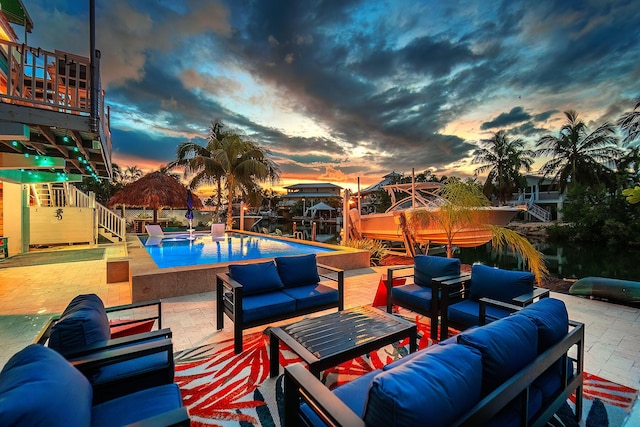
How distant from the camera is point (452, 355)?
123 cm

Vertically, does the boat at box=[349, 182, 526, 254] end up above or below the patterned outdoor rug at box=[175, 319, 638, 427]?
above

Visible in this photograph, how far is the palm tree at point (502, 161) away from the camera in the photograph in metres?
26.8

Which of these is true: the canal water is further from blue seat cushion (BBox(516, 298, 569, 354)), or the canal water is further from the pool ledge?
the pool ledge

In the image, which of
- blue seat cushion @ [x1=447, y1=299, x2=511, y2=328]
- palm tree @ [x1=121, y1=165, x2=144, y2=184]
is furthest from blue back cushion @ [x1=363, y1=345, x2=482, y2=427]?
palm tree @ [x1=121, y1=165, x2=144, y2=184]

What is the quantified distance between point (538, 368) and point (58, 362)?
91.5 inches

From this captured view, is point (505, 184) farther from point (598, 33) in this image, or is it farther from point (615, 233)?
point (598, 33)

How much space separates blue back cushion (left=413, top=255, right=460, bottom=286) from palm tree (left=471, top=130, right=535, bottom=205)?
27.8m

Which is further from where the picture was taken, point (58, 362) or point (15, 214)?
point (15, 214)

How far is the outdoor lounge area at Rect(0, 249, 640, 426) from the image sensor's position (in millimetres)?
3016

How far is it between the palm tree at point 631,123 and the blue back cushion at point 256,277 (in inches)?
715

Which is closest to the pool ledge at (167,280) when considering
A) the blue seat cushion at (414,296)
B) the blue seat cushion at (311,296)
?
the blue seat cushion at (311,296)

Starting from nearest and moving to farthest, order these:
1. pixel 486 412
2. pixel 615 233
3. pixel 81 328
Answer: pixel 486 412, pixel 81 328, pixel 615 233

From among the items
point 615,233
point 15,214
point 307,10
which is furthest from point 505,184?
point 15,214

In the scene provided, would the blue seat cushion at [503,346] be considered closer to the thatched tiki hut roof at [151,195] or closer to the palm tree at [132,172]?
the thatched tiki hut roof at [151,195]
